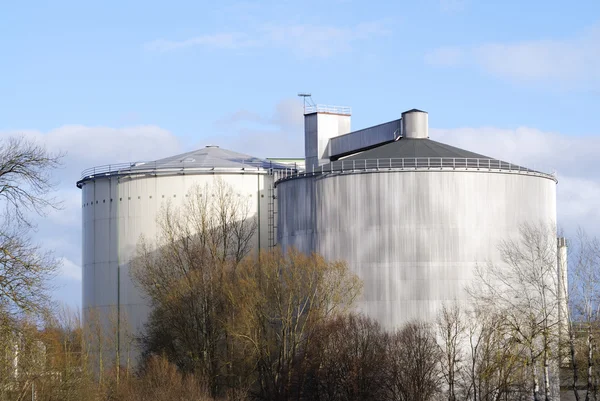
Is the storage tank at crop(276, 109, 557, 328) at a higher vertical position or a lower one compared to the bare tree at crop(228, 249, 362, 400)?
higher

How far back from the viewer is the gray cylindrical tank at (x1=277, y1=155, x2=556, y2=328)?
6034 centimetres

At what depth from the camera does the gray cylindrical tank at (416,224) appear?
198 feet

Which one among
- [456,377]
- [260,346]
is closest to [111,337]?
[260,346]

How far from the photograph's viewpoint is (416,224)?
61188 millimetres

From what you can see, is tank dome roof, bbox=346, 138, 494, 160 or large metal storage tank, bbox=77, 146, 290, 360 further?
large metal storage tank, bbox=77, 146, 290, 360

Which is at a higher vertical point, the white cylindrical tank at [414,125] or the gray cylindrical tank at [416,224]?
the white cylindrical tank at [414,125]

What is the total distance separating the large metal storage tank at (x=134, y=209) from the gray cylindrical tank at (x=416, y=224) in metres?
11.7

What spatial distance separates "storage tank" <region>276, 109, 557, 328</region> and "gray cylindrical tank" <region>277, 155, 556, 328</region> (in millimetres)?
60

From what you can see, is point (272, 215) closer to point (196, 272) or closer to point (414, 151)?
point (196, 272)

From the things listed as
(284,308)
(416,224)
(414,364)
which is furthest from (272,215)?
(414,364)

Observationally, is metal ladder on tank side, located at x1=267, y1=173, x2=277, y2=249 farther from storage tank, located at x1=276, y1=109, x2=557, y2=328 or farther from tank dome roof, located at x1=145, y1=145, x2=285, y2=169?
storage tank, located at x1=276, y1=109, x2=557, y2=328

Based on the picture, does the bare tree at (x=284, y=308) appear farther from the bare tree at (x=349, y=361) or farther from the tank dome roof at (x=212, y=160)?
the tank dome roof at (x=212, y=160)

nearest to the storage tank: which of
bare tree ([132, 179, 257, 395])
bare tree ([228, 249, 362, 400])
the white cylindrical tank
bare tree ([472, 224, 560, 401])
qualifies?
bare tree ([472, 224, 560, 401])

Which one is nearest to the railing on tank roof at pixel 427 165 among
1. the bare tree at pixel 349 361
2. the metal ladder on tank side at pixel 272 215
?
the bare tree at pixel 349 361
